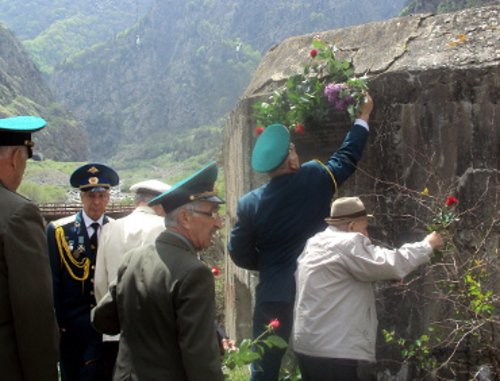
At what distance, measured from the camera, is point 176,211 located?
2488 millimetres

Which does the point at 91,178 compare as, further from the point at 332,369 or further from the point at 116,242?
the point at 332,369

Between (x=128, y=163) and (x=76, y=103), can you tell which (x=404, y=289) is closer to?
(x=128, y=163)

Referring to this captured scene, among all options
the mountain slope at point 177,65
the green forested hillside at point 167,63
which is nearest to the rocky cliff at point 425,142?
the green forested hillside at point 167,63

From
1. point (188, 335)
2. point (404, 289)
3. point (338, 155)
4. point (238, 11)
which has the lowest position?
point (404, 289)

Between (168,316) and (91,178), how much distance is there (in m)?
1.82

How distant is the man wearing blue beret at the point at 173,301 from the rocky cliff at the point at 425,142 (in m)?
1.47

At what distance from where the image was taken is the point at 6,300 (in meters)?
2.25

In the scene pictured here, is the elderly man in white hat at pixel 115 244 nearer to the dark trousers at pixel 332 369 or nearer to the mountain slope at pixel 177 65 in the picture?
the dark trousers at pixel 332 369

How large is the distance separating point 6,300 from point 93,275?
1.39 meters

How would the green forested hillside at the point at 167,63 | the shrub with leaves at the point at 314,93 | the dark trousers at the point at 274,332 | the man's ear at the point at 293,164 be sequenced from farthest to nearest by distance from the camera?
the green forested hillside at the point at 167,63, the shrub with leaves at the point at 314,93, the man's ear at the point at 293,164, the dark trousers at the point at 274,332

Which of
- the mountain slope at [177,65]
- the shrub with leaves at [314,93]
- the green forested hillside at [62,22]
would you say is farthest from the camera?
the green forested hillside at [62,22]

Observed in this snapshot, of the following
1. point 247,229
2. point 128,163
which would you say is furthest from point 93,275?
point 128,163

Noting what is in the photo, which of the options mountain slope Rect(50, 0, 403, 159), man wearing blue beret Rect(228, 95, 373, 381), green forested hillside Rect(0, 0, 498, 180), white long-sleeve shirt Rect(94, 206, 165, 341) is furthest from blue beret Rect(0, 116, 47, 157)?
mountain slope Rect(50, 0, 403, 159)

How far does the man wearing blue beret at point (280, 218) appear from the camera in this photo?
129 inches
